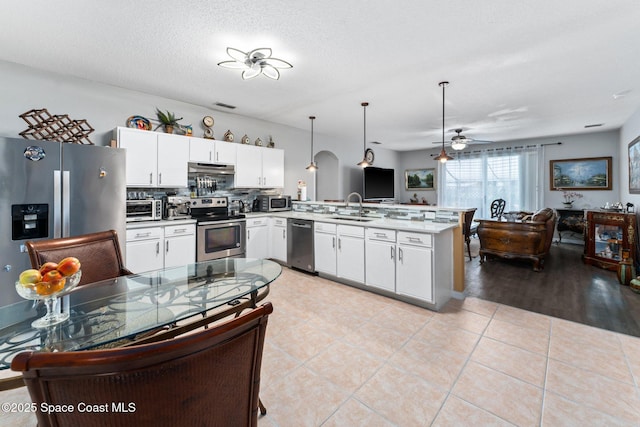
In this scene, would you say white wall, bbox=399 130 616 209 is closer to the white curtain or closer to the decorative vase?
the white curtain

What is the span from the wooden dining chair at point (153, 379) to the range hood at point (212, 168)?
3781 millimetres

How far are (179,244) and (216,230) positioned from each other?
52cm

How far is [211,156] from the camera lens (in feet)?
13.8

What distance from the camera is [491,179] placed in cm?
746

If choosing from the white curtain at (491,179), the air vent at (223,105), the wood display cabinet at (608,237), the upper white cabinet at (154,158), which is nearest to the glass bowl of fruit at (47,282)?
the upper white cabinet at (154,158)

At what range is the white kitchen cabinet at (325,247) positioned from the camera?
379 centimetres

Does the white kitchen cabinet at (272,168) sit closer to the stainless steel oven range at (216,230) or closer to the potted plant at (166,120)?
the stainless steel oven range at (216,230)

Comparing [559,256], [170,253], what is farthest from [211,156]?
[559,256]

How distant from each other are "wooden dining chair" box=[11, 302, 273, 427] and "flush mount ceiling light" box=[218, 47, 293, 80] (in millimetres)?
2592

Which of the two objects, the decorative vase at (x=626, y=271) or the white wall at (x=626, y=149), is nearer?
the decorative vase at (x=626, y=271)

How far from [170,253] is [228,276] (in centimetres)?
207

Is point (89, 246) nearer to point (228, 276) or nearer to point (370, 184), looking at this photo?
point (228, 276)

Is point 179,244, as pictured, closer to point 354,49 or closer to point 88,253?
point 88,253

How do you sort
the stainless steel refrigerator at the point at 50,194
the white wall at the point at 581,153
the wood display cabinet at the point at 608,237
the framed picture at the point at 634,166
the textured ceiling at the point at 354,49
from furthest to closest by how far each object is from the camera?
the white wall at the point at 581,153
the framed picture at the point at 634,166
the wood display cabinet at the point at 608,237
the stainless steel refrigerator at the point at 50,194
the textured ceiling at the point at 354,49
